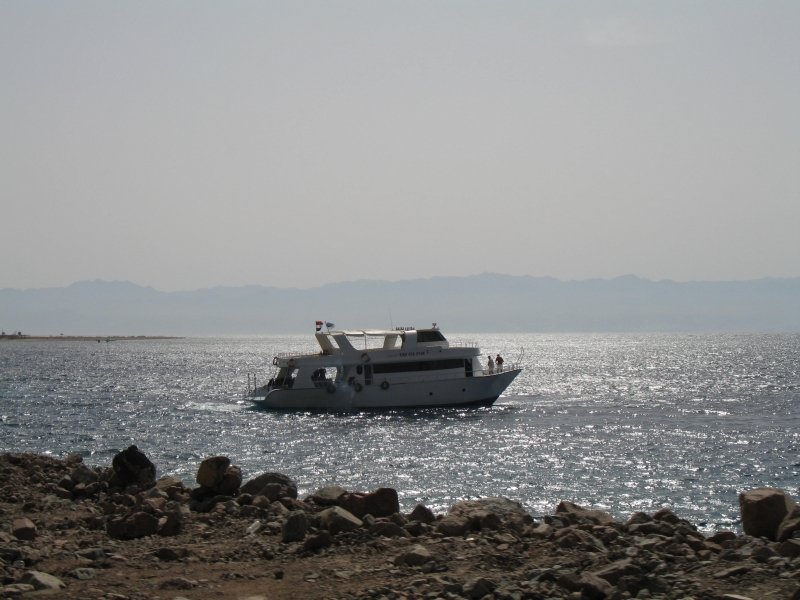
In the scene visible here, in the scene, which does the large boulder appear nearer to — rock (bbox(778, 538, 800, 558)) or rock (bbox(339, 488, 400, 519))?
rock (bbox(339, 488, 400, 519))

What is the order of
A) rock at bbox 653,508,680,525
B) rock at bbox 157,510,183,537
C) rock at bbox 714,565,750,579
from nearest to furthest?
rock at bbox 714,565,750,579 → rock at bbox 157,510,183,537 → rock at bbox 653,508,680,525

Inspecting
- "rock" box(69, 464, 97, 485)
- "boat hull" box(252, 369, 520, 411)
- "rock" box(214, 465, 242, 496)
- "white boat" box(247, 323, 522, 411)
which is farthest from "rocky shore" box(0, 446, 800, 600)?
"boat hull" box(252, 369, 520, 411)

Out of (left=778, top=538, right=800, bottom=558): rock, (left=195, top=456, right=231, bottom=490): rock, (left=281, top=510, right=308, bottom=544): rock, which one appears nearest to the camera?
(left=778, top=538, right=800, bottom=558): rock

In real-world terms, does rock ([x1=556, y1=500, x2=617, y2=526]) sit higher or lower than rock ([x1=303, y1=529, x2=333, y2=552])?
lower

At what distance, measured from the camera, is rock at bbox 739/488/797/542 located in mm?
11016

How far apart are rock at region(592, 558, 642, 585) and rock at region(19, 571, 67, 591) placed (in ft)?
20.1

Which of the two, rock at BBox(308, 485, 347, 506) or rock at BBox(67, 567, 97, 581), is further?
rock at BBox(308, 485, 347, 506)

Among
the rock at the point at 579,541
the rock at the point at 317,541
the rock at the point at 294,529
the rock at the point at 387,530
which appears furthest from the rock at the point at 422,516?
the rock at the point at 579,541

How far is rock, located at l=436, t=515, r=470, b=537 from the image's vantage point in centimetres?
1133

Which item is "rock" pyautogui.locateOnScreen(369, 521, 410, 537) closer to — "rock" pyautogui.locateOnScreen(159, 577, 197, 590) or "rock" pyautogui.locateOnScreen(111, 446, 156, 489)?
"rock" pyautogui.locateOnScreen(159, 577, 197, 590)

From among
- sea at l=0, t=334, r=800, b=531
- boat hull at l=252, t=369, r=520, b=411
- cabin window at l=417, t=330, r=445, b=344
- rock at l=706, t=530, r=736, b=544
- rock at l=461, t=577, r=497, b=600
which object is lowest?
sea at l=0, t=334, r=800, b=531

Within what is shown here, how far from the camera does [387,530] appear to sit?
1137cm

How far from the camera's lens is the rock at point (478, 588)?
27.3 ft

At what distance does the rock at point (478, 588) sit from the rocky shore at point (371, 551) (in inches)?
0.4
